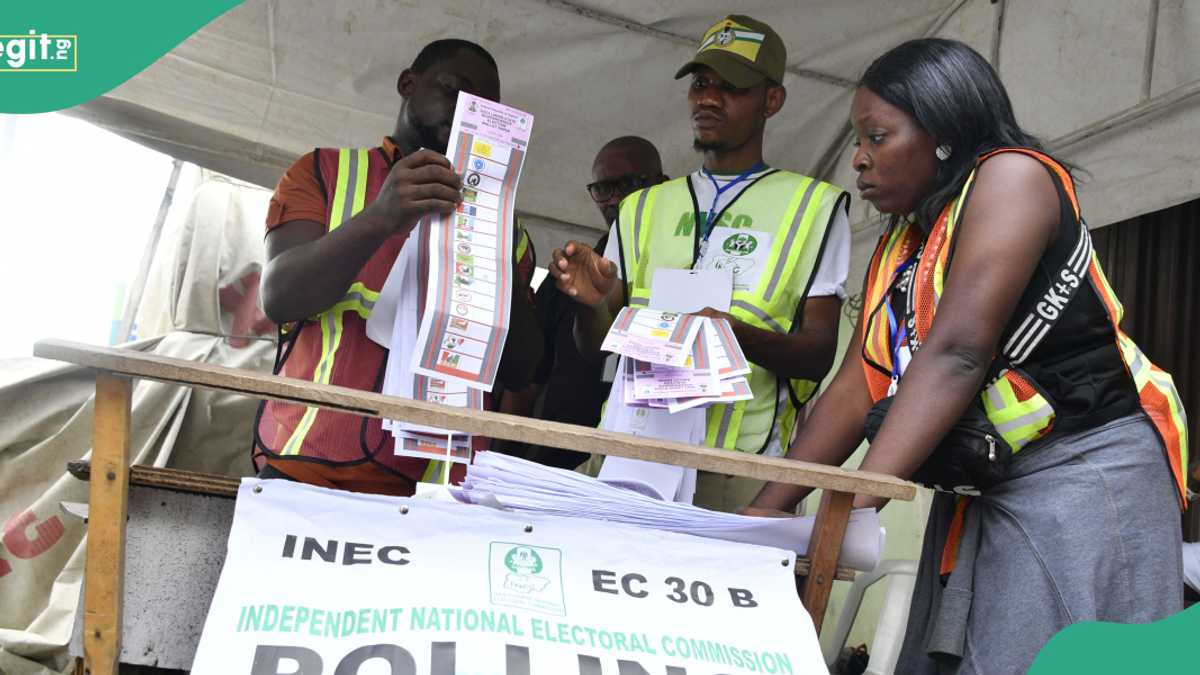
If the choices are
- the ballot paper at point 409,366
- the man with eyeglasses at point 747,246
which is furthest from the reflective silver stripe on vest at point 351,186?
the man with eyeglasses at point 747,246

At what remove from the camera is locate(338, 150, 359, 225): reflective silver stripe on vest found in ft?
8.63

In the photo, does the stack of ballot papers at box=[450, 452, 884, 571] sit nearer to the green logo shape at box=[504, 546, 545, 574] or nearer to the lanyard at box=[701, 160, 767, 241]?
the green logo shape at box=[504, 546, 545, 574]

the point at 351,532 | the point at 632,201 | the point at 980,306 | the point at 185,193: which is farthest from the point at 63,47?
the point at 185,193

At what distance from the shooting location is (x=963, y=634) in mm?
1675

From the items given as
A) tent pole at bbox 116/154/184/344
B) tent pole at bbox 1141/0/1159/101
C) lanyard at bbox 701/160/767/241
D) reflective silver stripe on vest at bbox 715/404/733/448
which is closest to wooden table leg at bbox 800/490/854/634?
reflective silver stripe on vest at bbox 715/404/733/448

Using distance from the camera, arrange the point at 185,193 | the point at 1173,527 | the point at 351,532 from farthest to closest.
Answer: the point at 185,193 < the point at 1173,527 < the point at 351,532

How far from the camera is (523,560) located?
4.56 ft

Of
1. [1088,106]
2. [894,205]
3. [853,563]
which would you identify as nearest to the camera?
[853,563]

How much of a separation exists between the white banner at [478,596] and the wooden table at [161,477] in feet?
0.39

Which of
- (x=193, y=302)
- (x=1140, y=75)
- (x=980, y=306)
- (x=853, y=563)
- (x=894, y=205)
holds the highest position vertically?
(x=1140, y=75)

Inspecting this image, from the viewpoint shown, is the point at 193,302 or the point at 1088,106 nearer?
the point at 1088,106

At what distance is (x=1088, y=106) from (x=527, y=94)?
1.87m

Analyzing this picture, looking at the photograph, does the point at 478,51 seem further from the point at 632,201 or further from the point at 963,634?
the point at 963,634

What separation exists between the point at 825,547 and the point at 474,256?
868 millimetres
